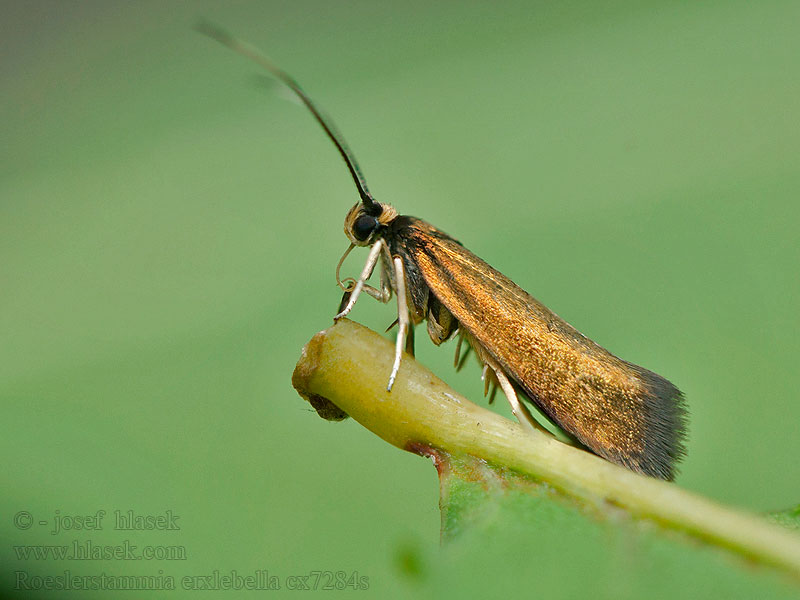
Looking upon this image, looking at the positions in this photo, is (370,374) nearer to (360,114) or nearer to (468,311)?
(468,311)

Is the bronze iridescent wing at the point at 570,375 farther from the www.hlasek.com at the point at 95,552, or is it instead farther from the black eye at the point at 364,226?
the www.hlasek.com at the point at 95,552

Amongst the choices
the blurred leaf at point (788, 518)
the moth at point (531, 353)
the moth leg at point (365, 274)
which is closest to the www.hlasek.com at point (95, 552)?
the moth at point (531, 353)

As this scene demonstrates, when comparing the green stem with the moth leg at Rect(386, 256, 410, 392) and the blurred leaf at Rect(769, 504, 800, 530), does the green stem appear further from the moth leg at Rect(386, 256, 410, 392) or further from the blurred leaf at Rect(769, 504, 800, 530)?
the moth leg at Rect(386, 256, 410, 392)

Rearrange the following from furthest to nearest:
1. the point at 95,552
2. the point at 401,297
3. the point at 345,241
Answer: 1. the point at 345,241
2. the point at 401,297
3. the point at 95,552

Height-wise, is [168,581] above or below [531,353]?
below

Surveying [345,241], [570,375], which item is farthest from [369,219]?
[570,375]

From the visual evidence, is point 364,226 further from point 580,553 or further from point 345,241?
point 580,553
